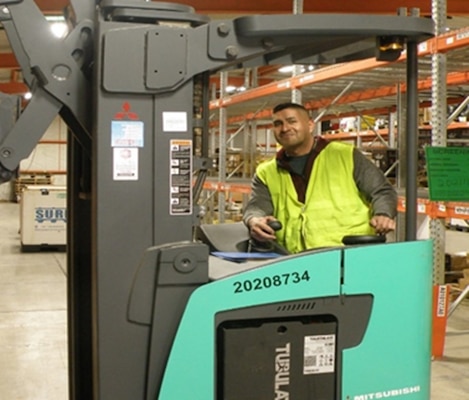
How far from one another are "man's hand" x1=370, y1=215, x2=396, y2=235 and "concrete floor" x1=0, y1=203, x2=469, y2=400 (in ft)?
7.73

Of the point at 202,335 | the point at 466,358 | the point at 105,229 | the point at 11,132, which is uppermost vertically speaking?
the point at 11,132

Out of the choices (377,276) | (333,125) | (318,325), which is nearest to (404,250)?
(377,276)

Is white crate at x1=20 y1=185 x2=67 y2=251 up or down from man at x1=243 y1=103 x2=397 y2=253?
down

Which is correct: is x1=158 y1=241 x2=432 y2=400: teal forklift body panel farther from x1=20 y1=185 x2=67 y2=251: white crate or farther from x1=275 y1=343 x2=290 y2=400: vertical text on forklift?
x1=20 y1=185 x2=67 y2=251: white crate

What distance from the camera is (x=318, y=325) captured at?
2916mm

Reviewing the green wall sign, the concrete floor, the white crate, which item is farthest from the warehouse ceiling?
the white crate

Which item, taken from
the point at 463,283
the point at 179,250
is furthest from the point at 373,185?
the point at 463,283

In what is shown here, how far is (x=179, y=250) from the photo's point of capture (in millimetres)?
2725

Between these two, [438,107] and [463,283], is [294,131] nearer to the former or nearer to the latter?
[438,107]

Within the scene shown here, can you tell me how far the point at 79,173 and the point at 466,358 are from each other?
4.54m

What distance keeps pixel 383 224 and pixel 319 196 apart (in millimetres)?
422

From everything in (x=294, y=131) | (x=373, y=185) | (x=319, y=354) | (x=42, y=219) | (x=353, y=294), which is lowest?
(x=42, y=219)

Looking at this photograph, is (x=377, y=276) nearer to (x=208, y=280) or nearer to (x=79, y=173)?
(x=208, y=280)

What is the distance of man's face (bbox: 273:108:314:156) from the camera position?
14.4ft
